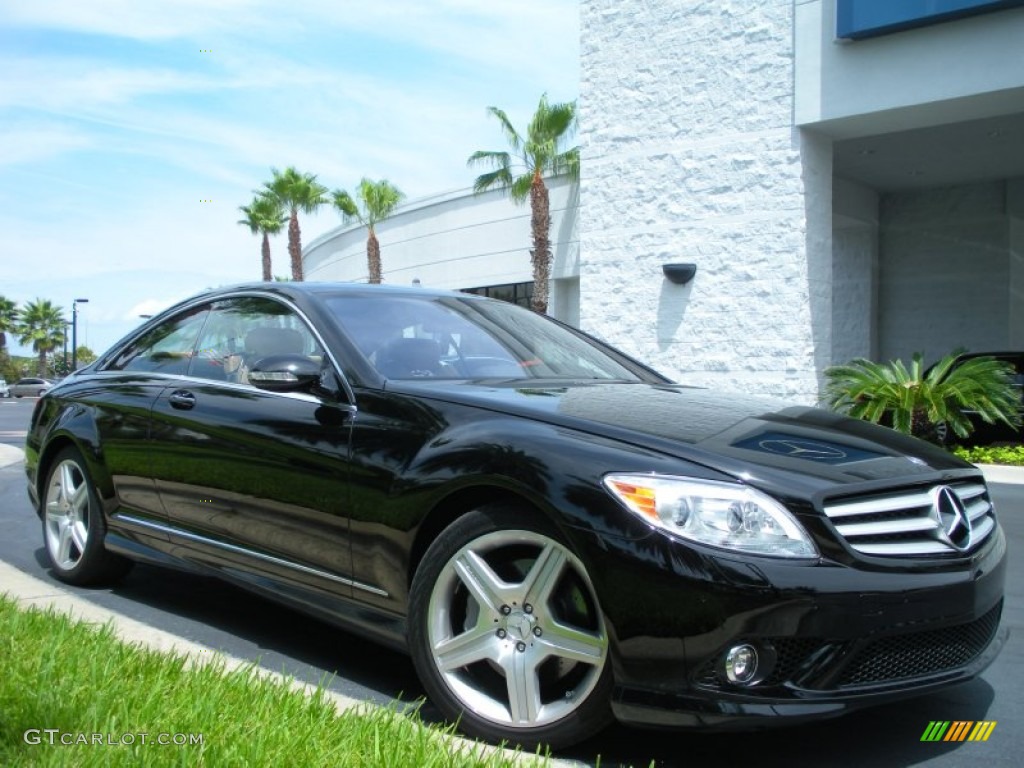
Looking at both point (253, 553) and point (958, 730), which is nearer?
point (958, 730)

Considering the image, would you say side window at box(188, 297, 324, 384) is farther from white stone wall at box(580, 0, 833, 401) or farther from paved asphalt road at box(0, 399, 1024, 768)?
white stone wall at box(580, 0, 833, 401)

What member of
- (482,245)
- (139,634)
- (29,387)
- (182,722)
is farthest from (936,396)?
→ (29,387)

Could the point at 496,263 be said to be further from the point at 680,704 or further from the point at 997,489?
the point at 680,704

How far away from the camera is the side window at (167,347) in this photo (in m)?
4.84

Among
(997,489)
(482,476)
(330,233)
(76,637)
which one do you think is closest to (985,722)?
(482,476)

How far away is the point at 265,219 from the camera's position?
132 feet

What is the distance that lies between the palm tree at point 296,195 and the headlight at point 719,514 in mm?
35182

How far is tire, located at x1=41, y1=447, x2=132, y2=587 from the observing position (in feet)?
16.7

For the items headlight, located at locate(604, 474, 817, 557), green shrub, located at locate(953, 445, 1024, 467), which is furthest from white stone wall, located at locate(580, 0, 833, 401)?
headlight, located at locate(604, 474, 817, 557)

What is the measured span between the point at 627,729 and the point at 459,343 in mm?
1643

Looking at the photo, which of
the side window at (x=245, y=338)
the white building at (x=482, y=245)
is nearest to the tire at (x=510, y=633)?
the side window at (x=245, y=338)

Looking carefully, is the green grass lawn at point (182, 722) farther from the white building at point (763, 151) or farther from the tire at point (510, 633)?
the white building at point (763, 151)

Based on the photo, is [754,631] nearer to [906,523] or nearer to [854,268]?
[906,523]

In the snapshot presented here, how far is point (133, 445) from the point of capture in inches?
186
